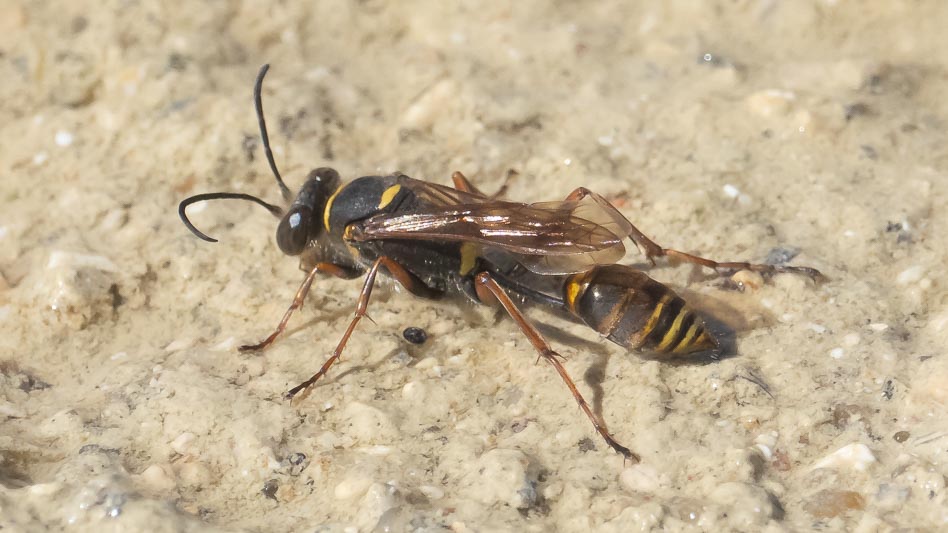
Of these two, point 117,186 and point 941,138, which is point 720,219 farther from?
point 117,186

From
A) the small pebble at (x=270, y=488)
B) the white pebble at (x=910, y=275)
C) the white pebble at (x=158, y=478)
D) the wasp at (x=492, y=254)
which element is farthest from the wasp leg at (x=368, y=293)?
the white pebble at (x=910, y=275)

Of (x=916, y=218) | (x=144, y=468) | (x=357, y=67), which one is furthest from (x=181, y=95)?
(x=916, y=218)

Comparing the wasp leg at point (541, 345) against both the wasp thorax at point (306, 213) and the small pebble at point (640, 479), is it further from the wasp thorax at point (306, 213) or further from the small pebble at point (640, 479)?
A: the wasp thorax at point (306, 213)

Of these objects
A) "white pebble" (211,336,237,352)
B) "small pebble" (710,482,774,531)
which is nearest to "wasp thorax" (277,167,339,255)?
"white pebble" (211,336,237,352)

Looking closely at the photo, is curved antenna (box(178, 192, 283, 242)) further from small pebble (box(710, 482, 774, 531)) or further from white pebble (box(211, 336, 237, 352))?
small pebble (box(710, 482, 774, 531))

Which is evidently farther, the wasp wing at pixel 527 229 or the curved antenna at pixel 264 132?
the curved antenna at pixel 264 132

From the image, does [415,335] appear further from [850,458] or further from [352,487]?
[850,458]
